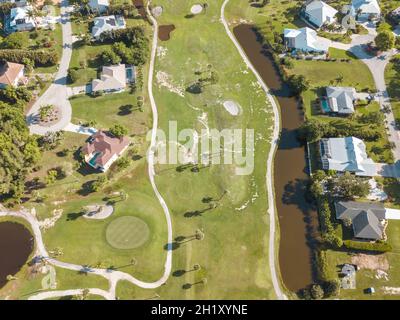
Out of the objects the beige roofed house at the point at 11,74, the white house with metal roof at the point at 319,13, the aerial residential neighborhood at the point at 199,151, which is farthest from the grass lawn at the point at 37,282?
the white house with metal roof at the point at 319,13

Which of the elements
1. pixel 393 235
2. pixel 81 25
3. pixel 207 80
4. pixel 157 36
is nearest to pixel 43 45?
pixel 81 25

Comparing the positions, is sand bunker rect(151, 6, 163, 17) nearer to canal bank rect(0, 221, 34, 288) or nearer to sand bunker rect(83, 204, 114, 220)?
sand bunker rect(83, 204, 114, 220)

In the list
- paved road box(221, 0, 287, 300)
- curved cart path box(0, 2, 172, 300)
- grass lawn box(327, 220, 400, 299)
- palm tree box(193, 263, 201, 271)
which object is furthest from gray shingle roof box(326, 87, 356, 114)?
palm tree box(193, 263, 201, 271)

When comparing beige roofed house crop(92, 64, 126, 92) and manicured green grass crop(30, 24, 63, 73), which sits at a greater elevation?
manicured green grass crop(30, 24, 63, 73)

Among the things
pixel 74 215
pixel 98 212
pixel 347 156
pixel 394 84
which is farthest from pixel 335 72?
pixel 74 215
